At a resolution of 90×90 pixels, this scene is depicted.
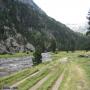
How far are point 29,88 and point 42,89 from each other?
8.64 ft

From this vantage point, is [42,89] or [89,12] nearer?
[42,89]

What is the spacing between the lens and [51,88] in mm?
39031

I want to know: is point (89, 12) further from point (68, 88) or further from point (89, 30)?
point (68, 88)

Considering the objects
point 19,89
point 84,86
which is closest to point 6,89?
point 19,89

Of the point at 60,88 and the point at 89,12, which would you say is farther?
the point at 89,12

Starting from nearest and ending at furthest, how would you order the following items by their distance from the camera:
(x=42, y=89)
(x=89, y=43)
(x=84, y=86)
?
(x=42, y=89) < (x=84, y=86) < (x=89, y=43)

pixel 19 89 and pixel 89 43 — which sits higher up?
pixel 89 43

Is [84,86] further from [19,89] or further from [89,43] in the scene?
[89,43]

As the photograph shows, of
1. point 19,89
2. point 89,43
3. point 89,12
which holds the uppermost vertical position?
point 89,12

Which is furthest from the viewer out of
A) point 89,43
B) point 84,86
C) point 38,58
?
point 89,43

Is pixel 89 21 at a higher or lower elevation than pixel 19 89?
higher

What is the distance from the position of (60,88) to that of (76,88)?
2329mm

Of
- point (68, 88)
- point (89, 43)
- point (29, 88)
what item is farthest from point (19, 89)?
point (89, 43)

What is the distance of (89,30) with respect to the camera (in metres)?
101
